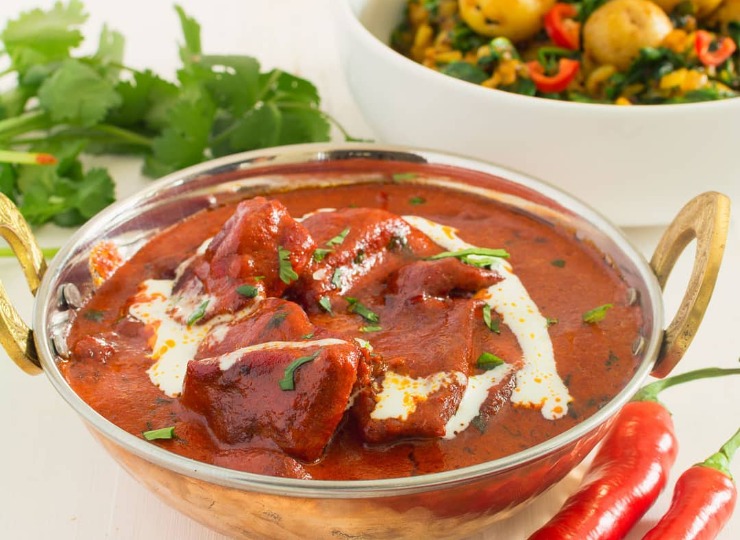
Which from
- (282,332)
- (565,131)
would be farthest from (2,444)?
(565,131)

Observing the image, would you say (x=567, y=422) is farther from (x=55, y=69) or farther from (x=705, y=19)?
(x=55, y=69)

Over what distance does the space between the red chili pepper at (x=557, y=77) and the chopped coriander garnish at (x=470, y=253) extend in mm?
1201

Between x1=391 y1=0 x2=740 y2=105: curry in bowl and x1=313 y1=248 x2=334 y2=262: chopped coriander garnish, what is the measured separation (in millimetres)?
1473

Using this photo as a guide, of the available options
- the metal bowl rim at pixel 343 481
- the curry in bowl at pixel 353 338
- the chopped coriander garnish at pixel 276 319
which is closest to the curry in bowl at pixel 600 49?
the metal bowl rim at pixel 343 481

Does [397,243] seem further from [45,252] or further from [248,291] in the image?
[45,252]

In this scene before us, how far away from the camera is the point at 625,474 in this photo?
2.71 meters

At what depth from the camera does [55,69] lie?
4.53 m

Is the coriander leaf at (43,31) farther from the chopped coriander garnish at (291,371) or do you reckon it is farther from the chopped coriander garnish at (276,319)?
the chopped coriander garnish at (291,371)

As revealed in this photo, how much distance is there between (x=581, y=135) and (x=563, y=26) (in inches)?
28.2

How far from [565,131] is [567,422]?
141cm

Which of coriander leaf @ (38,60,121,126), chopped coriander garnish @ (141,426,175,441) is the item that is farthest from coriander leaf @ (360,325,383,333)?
coriander leaf @ (38,60,121,126)

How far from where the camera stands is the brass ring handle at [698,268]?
254 cm

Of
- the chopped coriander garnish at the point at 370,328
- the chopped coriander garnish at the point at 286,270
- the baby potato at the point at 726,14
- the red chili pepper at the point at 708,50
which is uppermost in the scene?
the baby potato at the point at 726,14

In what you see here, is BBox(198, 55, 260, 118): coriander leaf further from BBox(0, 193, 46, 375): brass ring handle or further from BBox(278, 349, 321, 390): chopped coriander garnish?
→ BBox(278, 349, 321, 390): chopped coriander garnish
